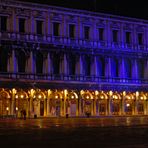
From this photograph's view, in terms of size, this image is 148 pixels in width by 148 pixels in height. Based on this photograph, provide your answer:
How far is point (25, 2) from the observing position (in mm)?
51938

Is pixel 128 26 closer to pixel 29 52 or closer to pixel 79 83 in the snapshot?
pixel 79 83

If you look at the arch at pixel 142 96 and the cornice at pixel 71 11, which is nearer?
the cornice at pixel 71 11

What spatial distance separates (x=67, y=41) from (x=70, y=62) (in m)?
2.45

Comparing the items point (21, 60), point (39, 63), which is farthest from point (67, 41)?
point (21, 60)

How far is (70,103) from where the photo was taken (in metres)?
55.7

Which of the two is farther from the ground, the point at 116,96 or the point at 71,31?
the point at 71,31

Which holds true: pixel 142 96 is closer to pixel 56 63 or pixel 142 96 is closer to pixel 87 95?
pixel 87 95

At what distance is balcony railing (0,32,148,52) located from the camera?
51.4m

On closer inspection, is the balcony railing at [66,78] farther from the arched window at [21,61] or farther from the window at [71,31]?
the window at [71,31]

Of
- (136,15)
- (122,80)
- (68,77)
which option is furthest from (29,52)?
(136,15)

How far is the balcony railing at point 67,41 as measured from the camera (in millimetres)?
51366

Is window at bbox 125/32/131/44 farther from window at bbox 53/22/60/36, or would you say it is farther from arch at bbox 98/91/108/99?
window at bbox 53/22/60/36

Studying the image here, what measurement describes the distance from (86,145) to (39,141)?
9.65ft

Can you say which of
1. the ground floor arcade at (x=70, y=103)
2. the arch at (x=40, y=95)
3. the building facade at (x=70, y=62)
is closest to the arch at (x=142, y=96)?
the ground floor arcade at (x=70, y=103)
